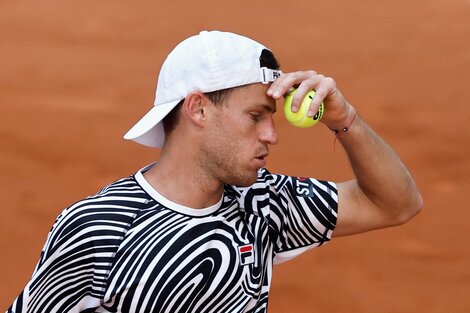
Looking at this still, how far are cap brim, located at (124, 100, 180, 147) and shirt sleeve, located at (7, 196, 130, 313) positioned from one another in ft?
1.06

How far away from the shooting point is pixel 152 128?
312 centimetres

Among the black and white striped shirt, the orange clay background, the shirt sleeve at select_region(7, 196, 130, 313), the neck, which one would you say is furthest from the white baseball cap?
the orange clay background

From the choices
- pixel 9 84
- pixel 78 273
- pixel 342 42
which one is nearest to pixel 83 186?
pixel 9 84

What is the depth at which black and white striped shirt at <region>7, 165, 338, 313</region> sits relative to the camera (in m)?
2.80

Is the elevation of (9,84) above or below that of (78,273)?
above

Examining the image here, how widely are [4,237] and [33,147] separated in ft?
1.70


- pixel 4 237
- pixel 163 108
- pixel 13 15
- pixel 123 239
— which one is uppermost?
pixel 13 15

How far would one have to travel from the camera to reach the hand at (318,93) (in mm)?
2926

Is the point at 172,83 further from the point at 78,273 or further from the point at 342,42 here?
the point at 342,42

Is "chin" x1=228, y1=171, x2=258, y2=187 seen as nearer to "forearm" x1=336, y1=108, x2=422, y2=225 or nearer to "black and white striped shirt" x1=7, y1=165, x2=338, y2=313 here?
"black and white striped shirt" x1=7, y1=165, x2=338, y2=313

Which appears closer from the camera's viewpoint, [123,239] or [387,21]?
[123,239]

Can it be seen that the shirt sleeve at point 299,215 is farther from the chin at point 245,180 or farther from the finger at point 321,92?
the finger at point 321,92

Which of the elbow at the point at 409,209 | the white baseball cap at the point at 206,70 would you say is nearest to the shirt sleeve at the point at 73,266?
the white baseball cap at the point at 206,70

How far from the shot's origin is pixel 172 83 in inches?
120
